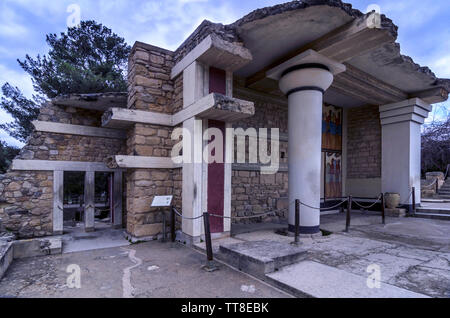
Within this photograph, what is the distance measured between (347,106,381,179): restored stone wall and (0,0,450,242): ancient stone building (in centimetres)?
77

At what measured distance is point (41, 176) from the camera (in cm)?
611

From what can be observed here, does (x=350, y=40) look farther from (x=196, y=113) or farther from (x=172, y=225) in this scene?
(x=172, y=225)

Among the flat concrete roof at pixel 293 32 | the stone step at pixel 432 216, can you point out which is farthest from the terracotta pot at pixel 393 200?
the flat concrete roof at pixel 293 32

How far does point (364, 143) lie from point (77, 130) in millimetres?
9542

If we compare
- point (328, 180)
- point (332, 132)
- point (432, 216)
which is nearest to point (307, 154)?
point (328, 180)

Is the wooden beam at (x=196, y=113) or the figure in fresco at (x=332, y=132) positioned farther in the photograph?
the figure in fresco at (x=332, y=132)

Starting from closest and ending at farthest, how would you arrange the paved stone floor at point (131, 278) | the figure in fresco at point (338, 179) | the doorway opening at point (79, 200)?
the paved stone floor at point (131, 278), the figure in fresco at point (338, 179), the doorway opening at point (79, 200)

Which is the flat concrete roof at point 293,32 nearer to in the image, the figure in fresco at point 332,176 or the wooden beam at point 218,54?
the wooden beam at point 218,54

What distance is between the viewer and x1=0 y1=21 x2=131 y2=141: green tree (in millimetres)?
10078

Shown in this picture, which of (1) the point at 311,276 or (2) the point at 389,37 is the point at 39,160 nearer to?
(1) the point at 311,276

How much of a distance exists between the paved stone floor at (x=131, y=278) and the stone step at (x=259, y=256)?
→ 13 centimetres

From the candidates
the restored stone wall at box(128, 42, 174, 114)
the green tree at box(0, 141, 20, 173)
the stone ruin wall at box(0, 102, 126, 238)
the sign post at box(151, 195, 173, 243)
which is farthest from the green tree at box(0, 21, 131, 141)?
the sign post at box(151, 195, 173, 243)

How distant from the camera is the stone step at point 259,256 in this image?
3.17 meters

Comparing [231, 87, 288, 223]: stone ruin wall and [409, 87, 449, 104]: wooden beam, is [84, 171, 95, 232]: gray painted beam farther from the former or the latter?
[409, 87, 449, 104]: wooden beam
